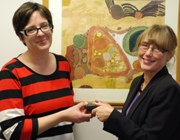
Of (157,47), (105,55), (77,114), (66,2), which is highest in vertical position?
(66,2)

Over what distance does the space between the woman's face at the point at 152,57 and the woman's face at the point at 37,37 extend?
51 centimetres

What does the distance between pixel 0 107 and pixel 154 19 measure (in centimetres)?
113

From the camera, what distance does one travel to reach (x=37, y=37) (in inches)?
48.5

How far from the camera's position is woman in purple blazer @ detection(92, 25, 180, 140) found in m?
1.06

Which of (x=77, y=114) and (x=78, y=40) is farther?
(x=78, y=40)

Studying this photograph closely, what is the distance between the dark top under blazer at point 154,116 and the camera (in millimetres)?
1059

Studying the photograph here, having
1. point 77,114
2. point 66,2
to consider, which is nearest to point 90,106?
point 77,114

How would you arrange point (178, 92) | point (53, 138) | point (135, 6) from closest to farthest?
point (178, 92) < point (53, 138) < point (135, 6)

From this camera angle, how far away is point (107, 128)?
117 cm

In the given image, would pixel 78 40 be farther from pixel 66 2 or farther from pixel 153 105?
pixel 153 105

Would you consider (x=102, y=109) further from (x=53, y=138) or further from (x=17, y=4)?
(x=17, y=4)

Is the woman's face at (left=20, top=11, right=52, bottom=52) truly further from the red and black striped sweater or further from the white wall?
the white wall

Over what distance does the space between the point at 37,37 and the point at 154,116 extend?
0.70 metres

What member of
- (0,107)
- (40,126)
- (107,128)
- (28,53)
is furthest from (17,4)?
(107,128)
